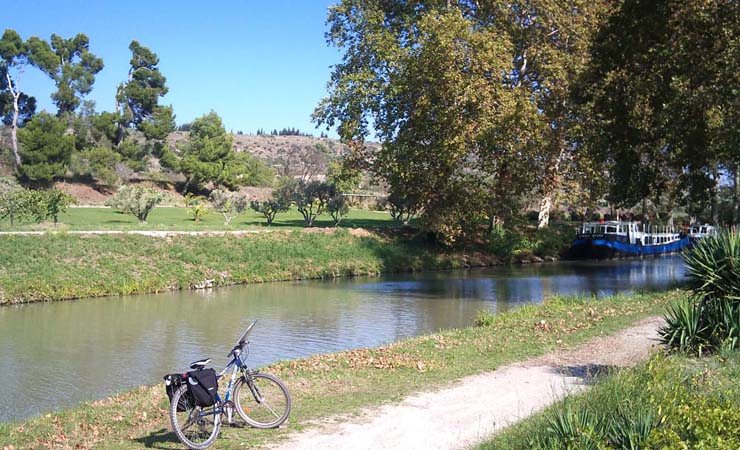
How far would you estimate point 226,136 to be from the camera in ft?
263

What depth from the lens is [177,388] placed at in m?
8.20

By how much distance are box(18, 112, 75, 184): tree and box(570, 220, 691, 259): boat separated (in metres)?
42.2

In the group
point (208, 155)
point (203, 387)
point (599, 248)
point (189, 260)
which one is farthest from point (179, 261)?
point (208, 155)

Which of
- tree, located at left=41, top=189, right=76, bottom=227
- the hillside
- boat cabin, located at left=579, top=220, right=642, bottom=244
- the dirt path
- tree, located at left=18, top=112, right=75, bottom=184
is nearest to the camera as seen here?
the dirt path

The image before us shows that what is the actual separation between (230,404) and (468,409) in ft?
9.69

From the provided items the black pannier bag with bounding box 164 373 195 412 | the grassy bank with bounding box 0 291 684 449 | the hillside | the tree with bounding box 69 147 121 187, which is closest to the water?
the grassy bank with bounding box 0 291 684 449

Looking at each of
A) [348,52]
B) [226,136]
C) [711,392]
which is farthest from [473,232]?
[226,136]

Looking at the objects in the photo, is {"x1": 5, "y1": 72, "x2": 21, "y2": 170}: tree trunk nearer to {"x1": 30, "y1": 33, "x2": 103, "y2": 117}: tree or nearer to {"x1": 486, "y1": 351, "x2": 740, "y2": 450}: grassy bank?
{"x1": 30, "y1": 33, "x2": 103, "y2": 117}: tree

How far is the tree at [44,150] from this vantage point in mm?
62081

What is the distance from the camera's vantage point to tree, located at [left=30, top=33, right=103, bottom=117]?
7225 centimetres

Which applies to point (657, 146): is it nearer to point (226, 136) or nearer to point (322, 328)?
point (322, 328)

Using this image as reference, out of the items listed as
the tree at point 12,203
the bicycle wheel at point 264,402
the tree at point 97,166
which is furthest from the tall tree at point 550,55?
the tree at point 97,166

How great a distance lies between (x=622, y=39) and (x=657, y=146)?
406 centimetres

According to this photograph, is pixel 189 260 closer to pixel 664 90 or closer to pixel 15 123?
pixel 664 90
